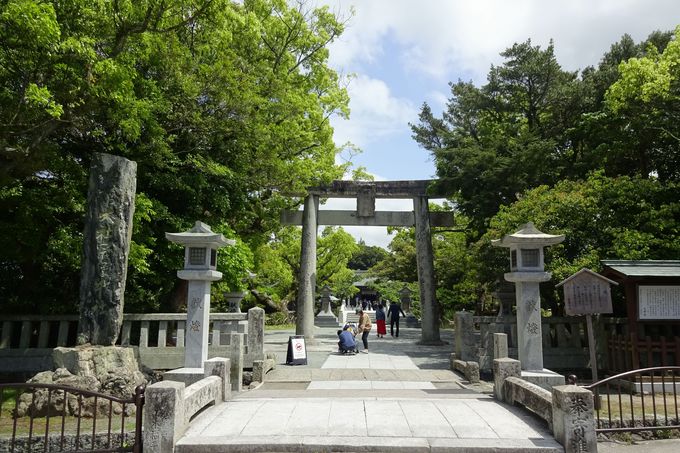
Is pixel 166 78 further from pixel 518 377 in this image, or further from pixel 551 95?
pixel 551 95

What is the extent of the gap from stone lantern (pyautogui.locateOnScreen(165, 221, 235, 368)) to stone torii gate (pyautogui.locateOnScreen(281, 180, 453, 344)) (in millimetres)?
9748

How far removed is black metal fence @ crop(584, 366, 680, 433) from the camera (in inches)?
241

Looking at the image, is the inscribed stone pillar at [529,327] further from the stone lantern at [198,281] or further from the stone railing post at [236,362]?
the stone lantern at [198,281]

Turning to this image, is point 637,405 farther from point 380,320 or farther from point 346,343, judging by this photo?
point 380,320

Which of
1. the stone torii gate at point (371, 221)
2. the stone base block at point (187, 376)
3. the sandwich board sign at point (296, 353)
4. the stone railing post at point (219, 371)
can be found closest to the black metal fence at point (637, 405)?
the stone railing post at point (219, 371)

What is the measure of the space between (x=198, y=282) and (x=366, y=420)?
429 cm

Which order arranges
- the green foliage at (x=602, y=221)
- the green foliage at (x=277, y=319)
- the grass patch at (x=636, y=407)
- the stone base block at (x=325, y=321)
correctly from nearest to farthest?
the grass patch at (x=636, y=407) → the green foliage at (x=602, y=221) → the stone base block at (x=325, y=321) → the green foliage at (x=277, y=319)

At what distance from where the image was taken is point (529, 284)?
8672mm

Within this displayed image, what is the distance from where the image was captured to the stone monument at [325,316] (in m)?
31.4

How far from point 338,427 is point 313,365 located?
7.14 meters

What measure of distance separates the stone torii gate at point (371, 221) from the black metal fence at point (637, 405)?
9349mm

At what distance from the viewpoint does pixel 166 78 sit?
11.7 metres

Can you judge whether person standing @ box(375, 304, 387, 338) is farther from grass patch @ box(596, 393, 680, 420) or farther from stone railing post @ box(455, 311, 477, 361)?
grass patch @ box(596, 393, 680, 420)

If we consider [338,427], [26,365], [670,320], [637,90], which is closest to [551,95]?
[637,90]
